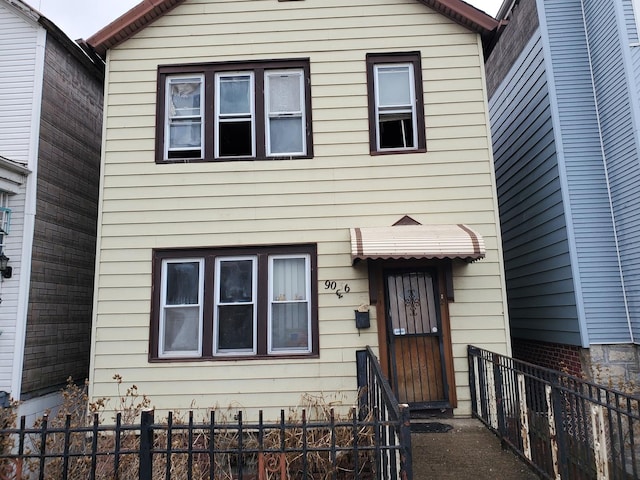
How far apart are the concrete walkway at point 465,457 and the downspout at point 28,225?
6.39 m

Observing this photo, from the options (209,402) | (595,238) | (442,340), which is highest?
(595,238)

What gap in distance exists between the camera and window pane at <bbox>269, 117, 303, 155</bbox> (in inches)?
313

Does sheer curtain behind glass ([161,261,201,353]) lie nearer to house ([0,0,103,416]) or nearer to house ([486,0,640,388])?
house ([0,0,103,416])

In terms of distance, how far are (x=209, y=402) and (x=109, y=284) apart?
2443mm

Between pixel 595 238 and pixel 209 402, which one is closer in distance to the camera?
pixel 209 402

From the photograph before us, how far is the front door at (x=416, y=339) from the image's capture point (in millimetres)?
7145

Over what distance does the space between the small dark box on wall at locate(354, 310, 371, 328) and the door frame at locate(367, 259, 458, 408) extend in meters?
0.18

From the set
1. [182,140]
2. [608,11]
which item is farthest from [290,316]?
[608,11]

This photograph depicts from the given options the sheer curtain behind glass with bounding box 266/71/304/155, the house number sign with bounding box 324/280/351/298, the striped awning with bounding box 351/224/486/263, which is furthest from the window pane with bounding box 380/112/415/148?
the house number sign with bounding box 324/280/351/298

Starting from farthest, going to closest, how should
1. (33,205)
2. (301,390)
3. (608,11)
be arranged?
(33,205) < (608,11) < (301,390)

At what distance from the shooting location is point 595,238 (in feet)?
25.6

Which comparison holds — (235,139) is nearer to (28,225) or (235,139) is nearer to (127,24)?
(127,24)

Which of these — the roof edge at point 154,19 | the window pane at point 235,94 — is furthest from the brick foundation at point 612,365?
the window pane at point 235,94

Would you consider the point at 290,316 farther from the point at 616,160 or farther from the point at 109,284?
the point at 616,160
